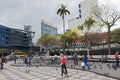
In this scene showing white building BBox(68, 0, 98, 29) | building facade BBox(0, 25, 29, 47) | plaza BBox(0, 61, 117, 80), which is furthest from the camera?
white building BBox(68, 0, 98, 29)

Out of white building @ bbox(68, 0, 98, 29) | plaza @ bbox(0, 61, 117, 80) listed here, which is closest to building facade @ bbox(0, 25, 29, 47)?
white building @ bbox(68, 0, 98, 29)

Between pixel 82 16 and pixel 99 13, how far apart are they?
10663 cm

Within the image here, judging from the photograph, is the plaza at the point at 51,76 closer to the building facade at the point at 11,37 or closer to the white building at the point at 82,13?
the building facade at the point at 11,37

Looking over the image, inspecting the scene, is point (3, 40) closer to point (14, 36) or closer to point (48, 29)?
point (14, 36)

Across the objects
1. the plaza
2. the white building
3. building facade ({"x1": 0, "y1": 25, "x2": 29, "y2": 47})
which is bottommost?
the plaza

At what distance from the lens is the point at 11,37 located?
15625 cm

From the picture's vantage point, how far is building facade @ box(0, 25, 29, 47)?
5695 inches

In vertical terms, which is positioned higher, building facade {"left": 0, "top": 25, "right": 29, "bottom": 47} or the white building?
the white building

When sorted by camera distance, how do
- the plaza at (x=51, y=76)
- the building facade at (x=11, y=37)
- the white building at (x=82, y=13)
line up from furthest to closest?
the white building at (x=82, y=13), the building facade at (x=11, y=37), the plaza at (x=51, y=76)

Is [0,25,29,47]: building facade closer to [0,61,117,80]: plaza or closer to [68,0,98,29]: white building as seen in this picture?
[68,0,98,29]: white building

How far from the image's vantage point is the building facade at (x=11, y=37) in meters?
145

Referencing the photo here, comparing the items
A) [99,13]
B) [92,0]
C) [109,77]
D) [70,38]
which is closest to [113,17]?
[99,13]

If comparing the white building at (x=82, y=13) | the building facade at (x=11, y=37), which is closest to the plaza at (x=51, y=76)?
the building facade at (x=11, y=37)

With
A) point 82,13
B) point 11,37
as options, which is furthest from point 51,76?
point 82,13
